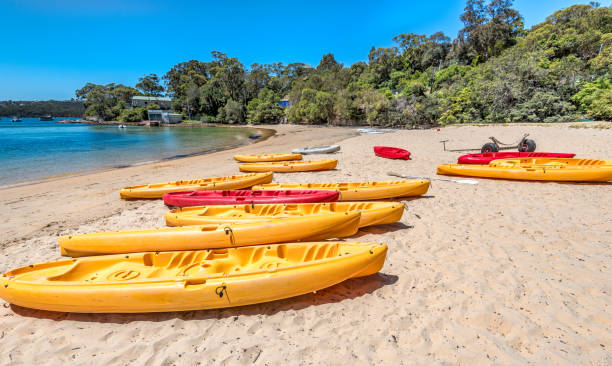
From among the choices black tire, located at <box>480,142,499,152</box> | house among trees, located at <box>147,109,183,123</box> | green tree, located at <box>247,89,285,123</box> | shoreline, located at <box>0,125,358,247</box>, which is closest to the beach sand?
shoreline, located at <box>0,125,358,247</box>

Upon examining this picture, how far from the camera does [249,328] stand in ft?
9.19

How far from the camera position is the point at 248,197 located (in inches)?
224

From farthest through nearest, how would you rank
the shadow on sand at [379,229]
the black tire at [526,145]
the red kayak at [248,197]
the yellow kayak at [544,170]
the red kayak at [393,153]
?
1. the red kayak at [393,153]
2. the black tire at [526,145]
3. the yellow kayak at [544,170]
4. the red kayak at [248,197]
5. the shadow on sand at [379,229]

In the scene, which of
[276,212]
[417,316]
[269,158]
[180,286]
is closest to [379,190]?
[276,212]

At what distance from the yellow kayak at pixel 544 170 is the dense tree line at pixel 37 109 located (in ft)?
485

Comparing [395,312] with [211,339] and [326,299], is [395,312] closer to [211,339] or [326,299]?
[326,299]

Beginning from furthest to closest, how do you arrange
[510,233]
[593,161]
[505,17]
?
[505,17]
[593,161]
[510,233]

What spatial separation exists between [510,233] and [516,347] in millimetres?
2878

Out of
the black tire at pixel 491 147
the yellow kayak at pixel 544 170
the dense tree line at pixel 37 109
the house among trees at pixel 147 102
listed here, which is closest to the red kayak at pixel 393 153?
the yellow kayak at pixel 544 170

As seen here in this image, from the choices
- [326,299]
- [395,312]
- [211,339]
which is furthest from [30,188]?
[395,312]

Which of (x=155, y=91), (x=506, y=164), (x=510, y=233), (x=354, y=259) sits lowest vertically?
(x=510, y=233)

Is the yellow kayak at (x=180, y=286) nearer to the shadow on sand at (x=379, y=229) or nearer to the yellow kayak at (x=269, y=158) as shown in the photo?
the shadow on sand at (x=379, y=229)

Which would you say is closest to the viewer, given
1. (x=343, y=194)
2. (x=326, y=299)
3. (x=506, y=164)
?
(x=326, y=299)

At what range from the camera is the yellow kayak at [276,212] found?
4595 mm
